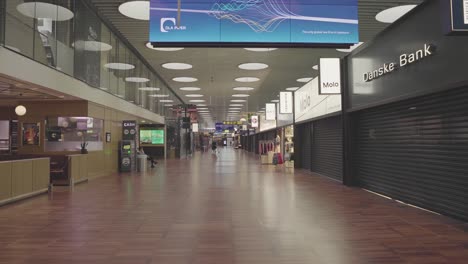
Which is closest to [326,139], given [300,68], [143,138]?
[300,68]

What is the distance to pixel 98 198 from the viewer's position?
7.96 meters

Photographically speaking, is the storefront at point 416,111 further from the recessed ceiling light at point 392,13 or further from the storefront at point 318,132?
the recessed ceiling light at point 392,13

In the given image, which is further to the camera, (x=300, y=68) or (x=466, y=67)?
(x=300, y=68)

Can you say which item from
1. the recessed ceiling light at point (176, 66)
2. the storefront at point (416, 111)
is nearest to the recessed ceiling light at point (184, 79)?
the recessed ceiling light at point (176, 66)

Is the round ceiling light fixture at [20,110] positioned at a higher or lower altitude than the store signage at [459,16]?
lower

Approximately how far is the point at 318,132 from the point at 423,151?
23.5 ft

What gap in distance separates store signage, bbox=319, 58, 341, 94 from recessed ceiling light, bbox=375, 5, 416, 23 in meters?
2.55

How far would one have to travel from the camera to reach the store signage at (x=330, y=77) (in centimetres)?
991

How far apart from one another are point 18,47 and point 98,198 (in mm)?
3698

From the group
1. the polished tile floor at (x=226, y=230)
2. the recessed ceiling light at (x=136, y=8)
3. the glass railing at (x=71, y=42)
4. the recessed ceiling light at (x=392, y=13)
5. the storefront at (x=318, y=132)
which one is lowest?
the polished tile floor at (x=226, y=230)

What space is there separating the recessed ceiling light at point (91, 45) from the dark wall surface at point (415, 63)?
316 inches

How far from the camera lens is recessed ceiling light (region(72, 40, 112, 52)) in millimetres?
11082

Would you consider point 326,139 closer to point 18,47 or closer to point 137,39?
point 137,39

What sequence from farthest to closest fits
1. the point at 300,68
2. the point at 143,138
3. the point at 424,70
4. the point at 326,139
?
1. the point at 143,138
2. the point at 300,68
3. the point at 326,139
4. the point at 424,70
